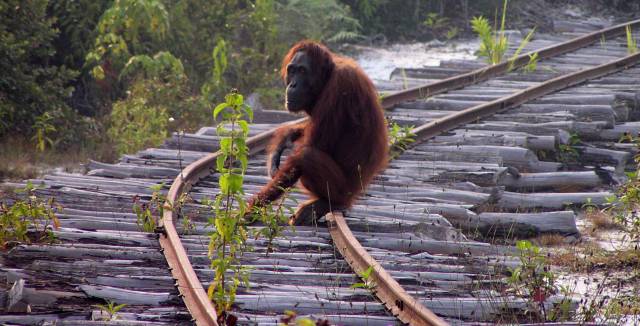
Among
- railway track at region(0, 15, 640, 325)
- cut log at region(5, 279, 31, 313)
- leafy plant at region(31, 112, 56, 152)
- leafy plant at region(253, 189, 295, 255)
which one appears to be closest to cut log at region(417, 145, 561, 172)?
railway track at region(0, 15, 640, 325)

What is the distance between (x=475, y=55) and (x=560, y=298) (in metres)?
8.64

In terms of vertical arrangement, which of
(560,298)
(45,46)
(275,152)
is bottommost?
(560,298)

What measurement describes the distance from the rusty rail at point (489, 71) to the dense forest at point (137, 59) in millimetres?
2338

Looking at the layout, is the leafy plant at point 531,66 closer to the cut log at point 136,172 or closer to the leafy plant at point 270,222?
the cut log at point 136,172

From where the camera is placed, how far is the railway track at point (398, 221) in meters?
4.54

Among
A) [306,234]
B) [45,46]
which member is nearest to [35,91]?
[45,46]

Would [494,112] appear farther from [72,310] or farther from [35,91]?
[72,310]

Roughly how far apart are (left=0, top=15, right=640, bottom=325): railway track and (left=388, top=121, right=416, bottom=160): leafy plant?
0.12 m

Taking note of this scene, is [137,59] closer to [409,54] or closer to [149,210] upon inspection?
[409,54]

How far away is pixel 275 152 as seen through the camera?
6.66m

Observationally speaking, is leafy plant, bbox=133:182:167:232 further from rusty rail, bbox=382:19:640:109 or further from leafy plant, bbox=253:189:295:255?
rusty rail, bbox=382:19:640:109

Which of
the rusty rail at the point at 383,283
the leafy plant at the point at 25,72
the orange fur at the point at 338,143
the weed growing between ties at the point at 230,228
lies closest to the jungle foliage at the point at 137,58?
the leafy plant at the point at 25,72

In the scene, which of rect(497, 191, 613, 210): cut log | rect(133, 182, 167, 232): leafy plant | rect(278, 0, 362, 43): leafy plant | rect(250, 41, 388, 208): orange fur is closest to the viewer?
rect(133, 182, 167, 232): leafy plant

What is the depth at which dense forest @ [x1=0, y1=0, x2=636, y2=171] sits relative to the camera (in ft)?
33.3
